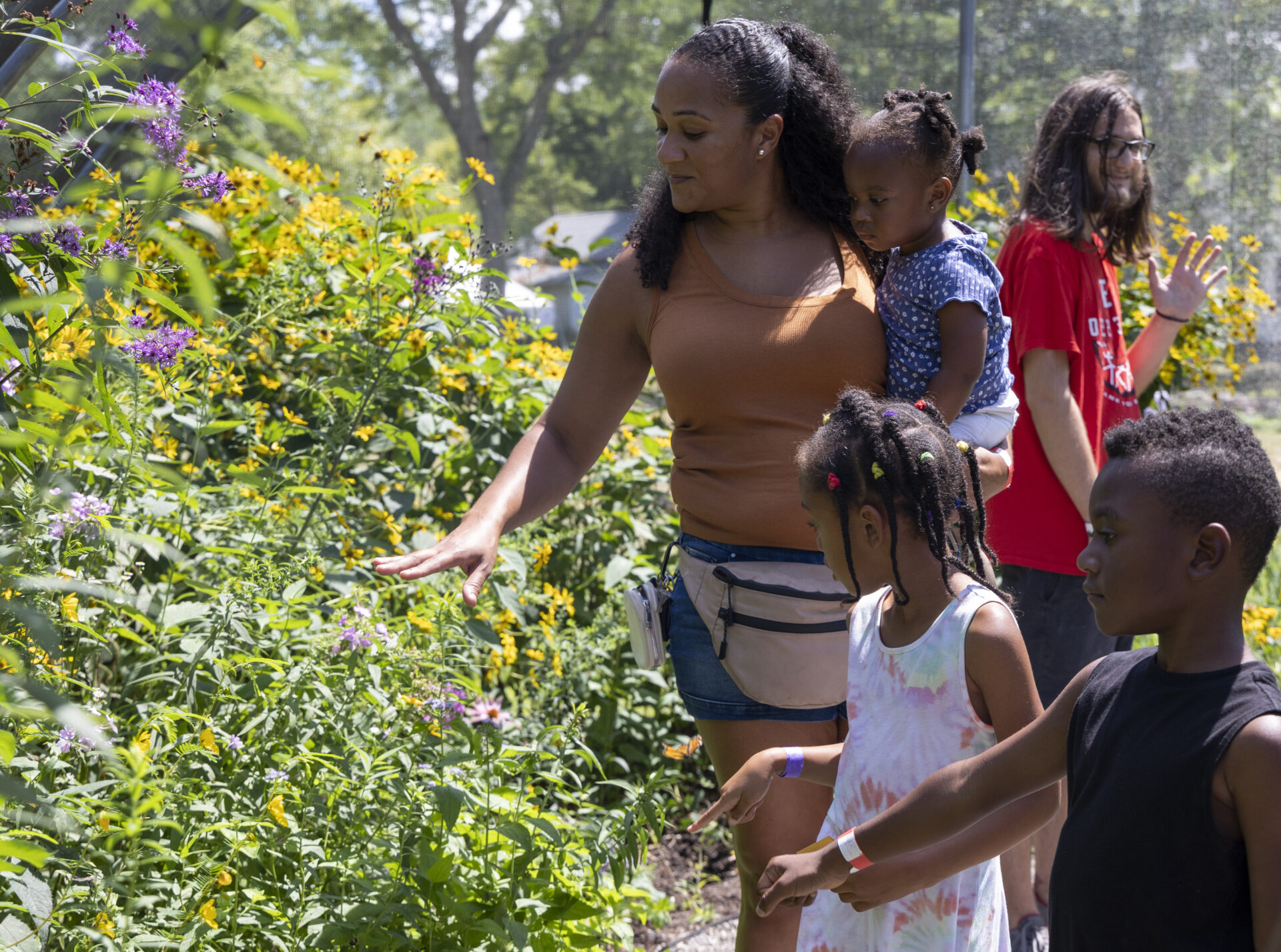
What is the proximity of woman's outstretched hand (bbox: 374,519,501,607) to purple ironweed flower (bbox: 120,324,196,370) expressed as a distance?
0.49 m

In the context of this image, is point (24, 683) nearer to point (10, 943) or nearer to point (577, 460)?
point (10, 943)

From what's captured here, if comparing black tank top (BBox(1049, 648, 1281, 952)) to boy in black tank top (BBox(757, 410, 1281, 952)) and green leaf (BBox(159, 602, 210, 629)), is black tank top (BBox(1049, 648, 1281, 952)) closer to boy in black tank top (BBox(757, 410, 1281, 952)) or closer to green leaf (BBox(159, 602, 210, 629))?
boy in black tank top (BBox(757, 410, 1281, 952))

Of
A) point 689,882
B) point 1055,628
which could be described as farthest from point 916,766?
point 689,882

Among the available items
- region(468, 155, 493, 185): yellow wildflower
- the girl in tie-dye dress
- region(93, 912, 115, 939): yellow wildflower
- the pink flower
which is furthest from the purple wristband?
region(468, 155, 493, 185): yellow wildflower

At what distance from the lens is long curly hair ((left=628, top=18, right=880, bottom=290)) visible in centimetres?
200

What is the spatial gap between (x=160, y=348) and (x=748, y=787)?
1146 millimetres

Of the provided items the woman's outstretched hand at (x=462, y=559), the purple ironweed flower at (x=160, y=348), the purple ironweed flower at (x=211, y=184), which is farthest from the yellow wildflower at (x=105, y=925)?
the purple ironweed flower at (x=211, y=184)

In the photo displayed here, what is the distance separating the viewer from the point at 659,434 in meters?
3.73

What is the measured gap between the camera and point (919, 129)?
80.7 inches

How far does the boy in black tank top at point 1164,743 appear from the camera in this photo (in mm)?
1157

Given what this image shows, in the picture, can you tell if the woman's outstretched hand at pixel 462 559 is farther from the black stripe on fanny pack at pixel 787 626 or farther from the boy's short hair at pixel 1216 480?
the boy's short hair at pixel 1216 480

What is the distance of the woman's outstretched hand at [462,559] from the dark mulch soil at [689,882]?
112 cm

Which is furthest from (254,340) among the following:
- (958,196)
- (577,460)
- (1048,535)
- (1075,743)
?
(958,196)

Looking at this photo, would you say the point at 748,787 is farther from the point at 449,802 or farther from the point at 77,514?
the point at 77,514
